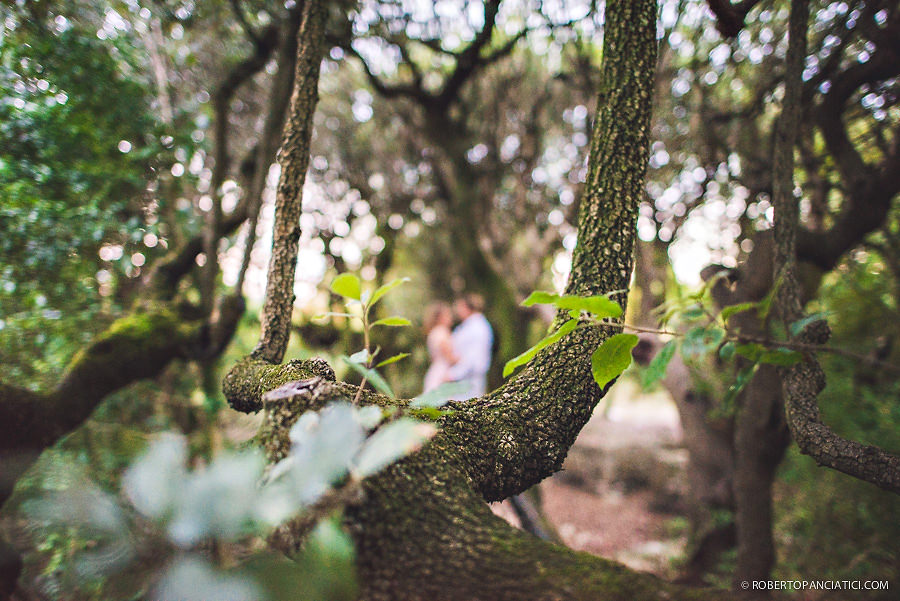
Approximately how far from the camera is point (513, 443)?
3.62 feet

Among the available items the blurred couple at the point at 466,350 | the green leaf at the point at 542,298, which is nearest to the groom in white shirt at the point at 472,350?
the blurred couple at the point at 466,350

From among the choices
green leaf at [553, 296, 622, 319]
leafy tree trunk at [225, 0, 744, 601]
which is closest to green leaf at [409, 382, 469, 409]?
leafy tree trunk at [225, 0, 744, 601]

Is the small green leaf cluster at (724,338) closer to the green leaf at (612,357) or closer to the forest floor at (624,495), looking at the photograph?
the green leaf at (612,357)

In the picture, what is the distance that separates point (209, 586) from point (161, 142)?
3.37 metres

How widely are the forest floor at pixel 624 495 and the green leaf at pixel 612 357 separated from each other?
14.7 feet

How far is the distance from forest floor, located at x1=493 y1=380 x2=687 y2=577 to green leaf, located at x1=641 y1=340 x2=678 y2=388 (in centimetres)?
414

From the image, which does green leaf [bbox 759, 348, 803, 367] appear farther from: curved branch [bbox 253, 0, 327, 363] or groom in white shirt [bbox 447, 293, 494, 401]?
groom in white shirt [bbox 447, 293, 494, 401]

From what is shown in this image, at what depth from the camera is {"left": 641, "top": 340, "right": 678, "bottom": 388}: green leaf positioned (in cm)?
127

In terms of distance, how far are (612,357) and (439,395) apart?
0.45 m

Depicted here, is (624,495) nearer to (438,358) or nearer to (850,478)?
(850,478)

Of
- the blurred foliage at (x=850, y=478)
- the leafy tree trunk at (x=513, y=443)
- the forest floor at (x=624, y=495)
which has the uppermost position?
the leafy tree trunk at (x=513, y=443)

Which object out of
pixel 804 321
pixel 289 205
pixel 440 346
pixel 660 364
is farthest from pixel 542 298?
pixel 440 346

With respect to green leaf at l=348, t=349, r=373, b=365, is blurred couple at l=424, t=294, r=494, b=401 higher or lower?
lower

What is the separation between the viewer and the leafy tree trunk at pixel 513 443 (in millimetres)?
720
